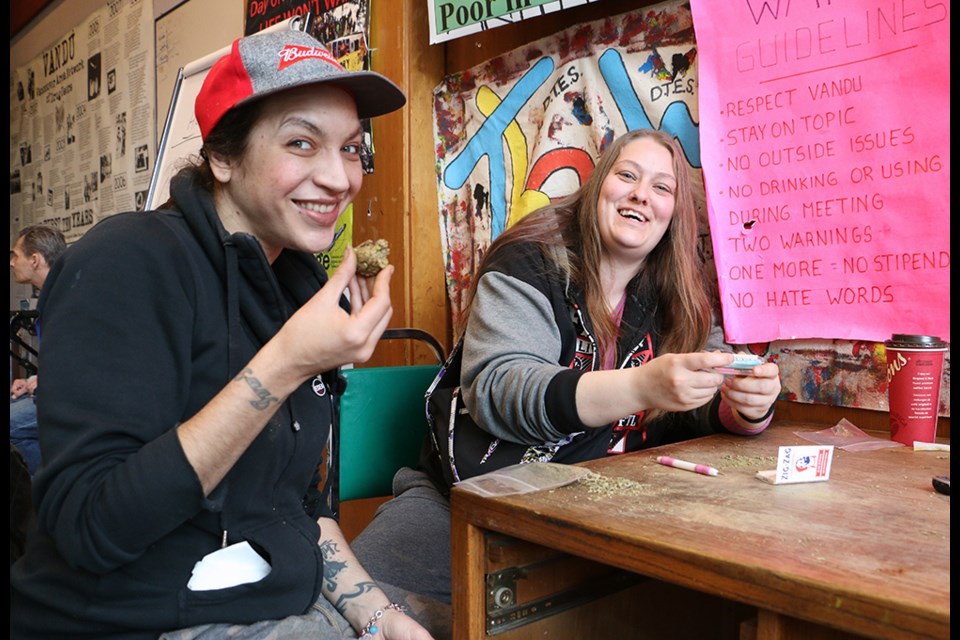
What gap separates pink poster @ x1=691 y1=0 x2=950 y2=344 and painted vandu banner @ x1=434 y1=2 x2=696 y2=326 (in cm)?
11

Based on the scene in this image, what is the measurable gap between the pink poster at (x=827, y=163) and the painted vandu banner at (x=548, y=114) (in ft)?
0.36

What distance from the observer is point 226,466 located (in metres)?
0.93

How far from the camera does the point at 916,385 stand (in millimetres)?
1362

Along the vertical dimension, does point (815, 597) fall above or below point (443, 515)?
above

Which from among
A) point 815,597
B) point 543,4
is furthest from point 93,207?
point 815,597

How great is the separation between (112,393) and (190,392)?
136 mm

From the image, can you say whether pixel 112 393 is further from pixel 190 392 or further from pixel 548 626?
pixel 548 626

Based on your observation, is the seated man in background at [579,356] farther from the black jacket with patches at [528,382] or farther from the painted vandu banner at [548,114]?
the painted vandu banner at [548,114]

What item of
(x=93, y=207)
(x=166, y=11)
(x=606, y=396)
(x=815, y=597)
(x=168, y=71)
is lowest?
(x=815, y=597)

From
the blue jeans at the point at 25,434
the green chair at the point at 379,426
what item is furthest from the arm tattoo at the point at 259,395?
the blue jeans at the point at 25,434

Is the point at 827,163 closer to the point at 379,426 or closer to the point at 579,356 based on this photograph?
the point at 579,356

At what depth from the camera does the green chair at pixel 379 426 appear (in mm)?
1789

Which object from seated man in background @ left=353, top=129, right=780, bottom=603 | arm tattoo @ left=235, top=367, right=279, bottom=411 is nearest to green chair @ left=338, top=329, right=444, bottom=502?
seated man in background @ left=353, top=129, right=780, bottom=603

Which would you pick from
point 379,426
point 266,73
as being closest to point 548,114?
point 379,426
